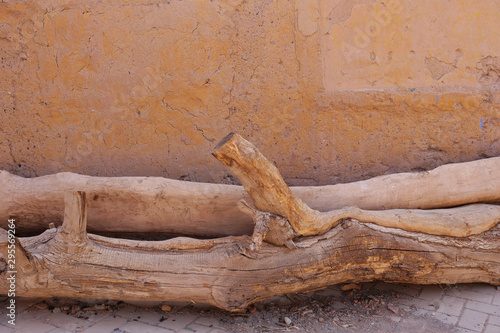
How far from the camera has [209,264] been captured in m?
2.28

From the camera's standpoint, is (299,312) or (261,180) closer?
(261,180)

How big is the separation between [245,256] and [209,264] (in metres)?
0.19

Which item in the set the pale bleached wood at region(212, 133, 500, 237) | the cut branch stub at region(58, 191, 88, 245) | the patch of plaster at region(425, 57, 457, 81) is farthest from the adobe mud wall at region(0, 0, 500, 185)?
the cut branch stub at region(58, 191, 88, 245)

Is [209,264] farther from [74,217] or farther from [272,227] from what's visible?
[74,217]

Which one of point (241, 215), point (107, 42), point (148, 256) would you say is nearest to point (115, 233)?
point (148, 256)

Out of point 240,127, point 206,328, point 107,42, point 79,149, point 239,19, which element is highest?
point 239,19

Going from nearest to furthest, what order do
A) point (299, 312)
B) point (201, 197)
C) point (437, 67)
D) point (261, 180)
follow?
1. point (261, 180)
2. point (299, 312)
3. point (201, 197)
4. point (437, 67)

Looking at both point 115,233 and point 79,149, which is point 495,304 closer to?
point 115,233

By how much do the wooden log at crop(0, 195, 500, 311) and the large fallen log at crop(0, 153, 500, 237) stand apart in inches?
8.4

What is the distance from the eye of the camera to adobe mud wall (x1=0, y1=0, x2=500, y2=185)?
8.94 feet

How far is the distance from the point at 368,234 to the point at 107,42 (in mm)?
1968

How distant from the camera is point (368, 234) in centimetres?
235

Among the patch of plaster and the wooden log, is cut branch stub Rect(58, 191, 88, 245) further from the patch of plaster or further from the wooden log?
the patch of plaster

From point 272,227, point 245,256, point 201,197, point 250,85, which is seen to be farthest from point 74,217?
point 250,85
